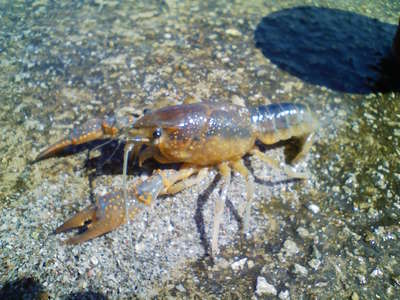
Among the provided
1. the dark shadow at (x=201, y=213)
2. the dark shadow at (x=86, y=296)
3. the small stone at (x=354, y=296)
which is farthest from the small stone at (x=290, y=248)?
the dark shadow at (x=86, y=296)

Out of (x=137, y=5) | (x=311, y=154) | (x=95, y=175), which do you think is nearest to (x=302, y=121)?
(x=311, y=154)

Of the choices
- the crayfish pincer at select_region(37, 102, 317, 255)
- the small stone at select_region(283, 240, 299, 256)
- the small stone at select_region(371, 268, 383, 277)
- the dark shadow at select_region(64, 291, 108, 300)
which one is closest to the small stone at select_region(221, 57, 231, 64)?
the crayfish pincer at select_region(37, 102, 317, 255)

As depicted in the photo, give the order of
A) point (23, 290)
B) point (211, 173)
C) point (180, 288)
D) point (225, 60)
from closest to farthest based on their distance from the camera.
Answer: point (23, 290) < point (180, 288) < point (211, 173) < point (225, 60)

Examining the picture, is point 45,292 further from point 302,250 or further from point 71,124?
point 302,250

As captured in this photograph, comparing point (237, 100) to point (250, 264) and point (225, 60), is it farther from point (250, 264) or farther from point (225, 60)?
point (250, 264)

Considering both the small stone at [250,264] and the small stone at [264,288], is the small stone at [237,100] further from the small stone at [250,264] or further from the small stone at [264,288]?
the small stone at [264,288]

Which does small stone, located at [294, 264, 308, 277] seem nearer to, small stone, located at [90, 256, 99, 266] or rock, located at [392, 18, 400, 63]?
small stone, located at [90, 256, 99, 266]

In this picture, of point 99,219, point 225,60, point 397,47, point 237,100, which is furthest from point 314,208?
point 397,47
